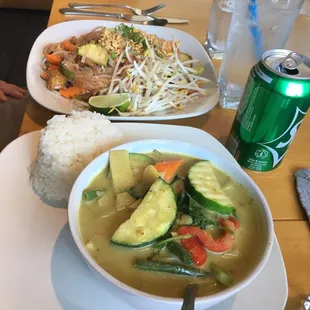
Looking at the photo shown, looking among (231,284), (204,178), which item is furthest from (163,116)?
(231,284)

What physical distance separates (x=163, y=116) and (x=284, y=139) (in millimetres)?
340

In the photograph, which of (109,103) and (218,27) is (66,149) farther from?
(218,27)

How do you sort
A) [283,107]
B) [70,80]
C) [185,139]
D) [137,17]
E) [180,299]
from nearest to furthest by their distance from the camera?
[180,299]
[283,107]
[185,139]
[70,80]
[137,17]

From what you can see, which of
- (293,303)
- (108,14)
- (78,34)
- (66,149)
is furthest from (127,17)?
(293,303)

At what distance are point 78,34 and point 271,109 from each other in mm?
869

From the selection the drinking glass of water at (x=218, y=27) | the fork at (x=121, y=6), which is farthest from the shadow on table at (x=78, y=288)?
the fork at (x=121, y=6)

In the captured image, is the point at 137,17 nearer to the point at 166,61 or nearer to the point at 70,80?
the point at 166,61

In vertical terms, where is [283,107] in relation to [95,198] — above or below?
above

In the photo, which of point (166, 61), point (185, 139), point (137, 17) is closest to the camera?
point (185, 139)

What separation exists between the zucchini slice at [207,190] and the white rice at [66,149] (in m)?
0.25

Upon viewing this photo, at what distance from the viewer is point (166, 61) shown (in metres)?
1.46

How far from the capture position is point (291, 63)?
97cm

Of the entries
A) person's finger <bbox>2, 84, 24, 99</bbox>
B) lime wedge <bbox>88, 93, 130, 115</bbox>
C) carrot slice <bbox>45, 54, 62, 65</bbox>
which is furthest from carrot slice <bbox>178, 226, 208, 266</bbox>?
person's finger <bbox>2, 84, 24, 99</bbox>

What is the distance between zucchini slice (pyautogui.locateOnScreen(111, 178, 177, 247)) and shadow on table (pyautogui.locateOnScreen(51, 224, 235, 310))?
0.09m
